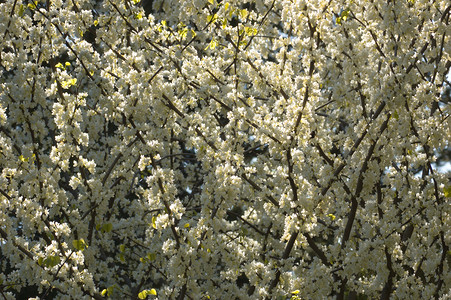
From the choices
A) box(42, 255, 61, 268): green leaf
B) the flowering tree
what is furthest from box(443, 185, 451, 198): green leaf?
box(42, 255, 61, 268): green leaf

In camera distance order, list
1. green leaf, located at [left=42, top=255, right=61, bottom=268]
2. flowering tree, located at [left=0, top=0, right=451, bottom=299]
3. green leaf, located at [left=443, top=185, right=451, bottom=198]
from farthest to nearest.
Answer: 1. flowering tree, located at [left=0, top=0, right=451, bottom=299]
2. green leaf, located at [left=443, top=185, right=451, bottom=198]
3. green leaf, located at [left=42, top=255, right=61, bottom=268]

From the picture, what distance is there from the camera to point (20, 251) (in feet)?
17.5

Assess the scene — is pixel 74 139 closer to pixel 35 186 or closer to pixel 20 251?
pixel 35 186

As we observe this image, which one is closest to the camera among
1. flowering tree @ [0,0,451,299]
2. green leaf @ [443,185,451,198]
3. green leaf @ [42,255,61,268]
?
green leaf @ [42,255,61,268]

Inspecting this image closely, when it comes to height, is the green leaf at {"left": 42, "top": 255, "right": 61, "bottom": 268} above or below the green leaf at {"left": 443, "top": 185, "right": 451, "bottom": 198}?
below

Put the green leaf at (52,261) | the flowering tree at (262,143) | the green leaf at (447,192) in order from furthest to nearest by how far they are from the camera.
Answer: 1. the flowering tree at (262,143)
2. the green leaf at (447,192)
3. the green leaf at (52,261)

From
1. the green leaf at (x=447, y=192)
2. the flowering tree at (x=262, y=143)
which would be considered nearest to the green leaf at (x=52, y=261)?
the flowering tree at (x=262, y=143)

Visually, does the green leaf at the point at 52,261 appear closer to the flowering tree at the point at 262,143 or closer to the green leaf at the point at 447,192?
the flowering tree at the point at 262,143

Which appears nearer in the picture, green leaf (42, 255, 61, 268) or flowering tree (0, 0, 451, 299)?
green leaf (42, 255, 61, 268)

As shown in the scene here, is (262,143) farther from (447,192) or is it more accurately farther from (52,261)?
(52,261)

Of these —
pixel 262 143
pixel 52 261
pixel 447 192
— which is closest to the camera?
pixel 52 261

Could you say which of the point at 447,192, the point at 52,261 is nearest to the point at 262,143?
the point at 447,192

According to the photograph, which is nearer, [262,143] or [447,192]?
[447,192]

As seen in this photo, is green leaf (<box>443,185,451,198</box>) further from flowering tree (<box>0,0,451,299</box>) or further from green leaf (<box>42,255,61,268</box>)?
green leaf (<box>42,255,61,268</box>)
